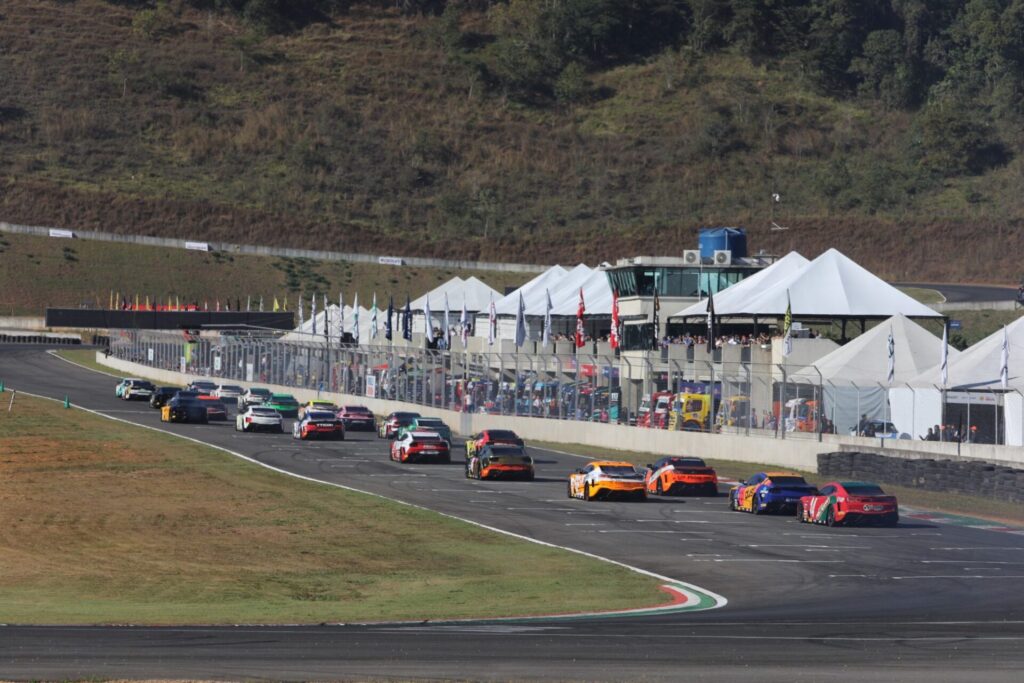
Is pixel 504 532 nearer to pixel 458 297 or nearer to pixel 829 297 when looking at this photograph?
pixel 829 297

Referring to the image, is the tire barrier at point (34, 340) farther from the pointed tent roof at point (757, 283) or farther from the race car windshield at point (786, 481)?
the race car windshield at point (786, 481)

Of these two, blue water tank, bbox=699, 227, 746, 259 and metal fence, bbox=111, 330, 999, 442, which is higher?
blue water tank, bbox=699, 227, 746, 259

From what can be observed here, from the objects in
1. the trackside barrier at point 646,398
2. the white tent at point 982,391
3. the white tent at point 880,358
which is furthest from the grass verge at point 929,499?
the white tent at point 880,358

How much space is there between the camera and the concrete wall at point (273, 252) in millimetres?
170250

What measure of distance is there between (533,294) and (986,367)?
50854 mm

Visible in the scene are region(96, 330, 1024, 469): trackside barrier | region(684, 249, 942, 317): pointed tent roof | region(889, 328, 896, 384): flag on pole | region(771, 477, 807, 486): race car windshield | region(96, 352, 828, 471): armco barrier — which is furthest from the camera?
region(684, 249, 942, 317): pointed tent roof

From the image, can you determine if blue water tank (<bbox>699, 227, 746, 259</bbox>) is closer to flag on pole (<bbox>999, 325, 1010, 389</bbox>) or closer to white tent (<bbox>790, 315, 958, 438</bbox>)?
white tent (<bbox>790, 315, 958, 438</bbox>)

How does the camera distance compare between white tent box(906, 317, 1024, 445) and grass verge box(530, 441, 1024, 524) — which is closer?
grass verge box(530, 441, 1024, 524)

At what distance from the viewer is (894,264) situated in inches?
6698

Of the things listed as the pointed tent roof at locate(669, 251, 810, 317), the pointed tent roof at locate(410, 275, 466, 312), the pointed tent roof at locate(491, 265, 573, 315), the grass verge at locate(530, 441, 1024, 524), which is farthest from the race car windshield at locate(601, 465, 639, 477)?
the pointed tent roof at locate(410, 275, 466, 312)

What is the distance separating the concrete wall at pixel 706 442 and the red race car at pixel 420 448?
25.6 ft

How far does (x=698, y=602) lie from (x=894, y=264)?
145477mm

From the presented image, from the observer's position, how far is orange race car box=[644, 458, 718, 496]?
1949 inches

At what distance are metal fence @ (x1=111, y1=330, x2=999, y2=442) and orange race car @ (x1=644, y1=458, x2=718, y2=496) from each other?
597 centimetres
